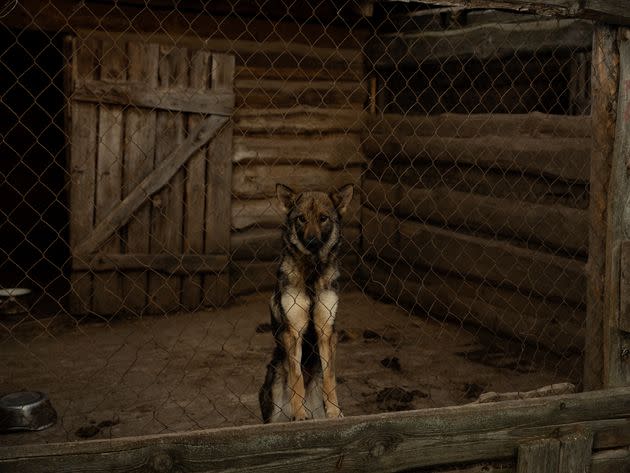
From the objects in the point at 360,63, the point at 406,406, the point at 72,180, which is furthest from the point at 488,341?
the point at 72,180

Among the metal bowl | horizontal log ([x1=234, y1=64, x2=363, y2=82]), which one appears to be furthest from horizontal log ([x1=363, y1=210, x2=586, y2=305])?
the metal bowl

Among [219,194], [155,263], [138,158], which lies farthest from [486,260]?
[138,158]

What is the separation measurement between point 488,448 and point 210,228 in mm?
5088

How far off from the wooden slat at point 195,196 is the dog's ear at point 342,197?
11.4 ft

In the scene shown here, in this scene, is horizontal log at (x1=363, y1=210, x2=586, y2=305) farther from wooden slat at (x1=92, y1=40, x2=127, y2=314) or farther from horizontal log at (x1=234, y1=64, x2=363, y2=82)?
wooden slat at (x1=92, y1=40, x2=127, y2=314)

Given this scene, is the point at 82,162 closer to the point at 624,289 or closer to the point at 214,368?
the point at 214,368

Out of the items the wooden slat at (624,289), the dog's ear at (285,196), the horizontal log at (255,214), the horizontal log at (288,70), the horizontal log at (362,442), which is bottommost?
the horizontal log at (362,442)

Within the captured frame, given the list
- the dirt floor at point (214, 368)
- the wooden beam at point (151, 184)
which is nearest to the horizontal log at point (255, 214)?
the wooden beam at point (151, 184)

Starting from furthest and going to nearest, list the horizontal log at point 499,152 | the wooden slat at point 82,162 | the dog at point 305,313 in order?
the wooden slat at point 82,162 < the horizontal log at point 499,152 < the dog at point 305,313

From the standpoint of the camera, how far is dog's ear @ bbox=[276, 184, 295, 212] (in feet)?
16.1

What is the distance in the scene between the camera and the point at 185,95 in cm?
802

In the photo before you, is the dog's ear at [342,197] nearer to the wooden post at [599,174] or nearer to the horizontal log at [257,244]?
the wooden post at [599,174]

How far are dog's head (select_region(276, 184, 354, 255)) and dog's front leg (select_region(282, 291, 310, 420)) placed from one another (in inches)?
15.2

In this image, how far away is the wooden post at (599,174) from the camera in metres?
4.18
